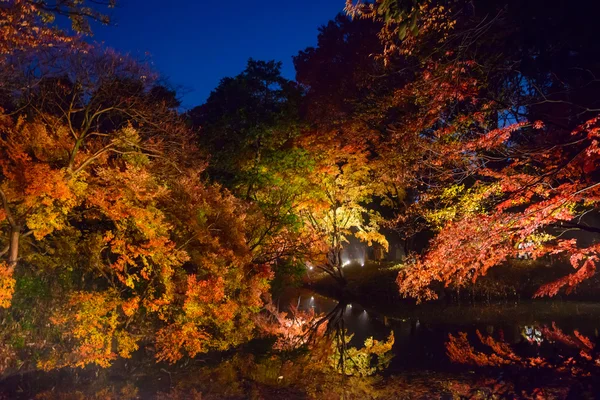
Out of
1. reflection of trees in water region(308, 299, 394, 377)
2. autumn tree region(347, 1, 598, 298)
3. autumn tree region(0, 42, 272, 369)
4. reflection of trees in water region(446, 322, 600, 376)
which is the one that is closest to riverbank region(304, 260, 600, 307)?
reflection of trees in water region(308, 299, 394, 377)

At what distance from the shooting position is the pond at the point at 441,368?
805 cm

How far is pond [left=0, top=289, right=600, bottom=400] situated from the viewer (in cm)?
805

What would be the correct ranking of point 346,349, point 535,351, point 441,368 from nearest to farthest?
point 441,368 < point 535,351 < point 346,349

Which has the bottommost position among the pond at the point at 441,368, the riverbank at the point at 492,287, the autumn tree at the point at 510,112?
the pond at the point at 441,368

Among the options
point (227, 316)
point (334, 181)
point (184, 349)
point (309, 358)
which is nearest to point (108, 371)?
point (184, 349)

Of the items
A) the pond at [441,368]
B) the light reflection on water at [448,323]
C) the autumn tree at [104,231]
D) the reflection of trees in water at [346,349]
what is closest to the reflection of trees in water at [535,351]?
the pond at [441,368]

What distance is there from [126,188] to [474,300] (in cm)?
1699

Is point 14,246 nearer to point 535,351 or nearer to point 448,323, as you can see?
point 535,351

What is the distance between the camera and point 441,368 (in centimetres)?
967

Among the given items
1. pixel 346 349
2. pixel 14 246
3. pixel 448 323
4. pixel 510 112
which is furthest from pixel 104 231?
pixel 448 323

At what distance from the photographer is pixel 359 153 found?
20.5m

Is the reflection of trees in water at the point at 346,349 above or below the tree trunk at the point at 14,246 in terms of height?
below

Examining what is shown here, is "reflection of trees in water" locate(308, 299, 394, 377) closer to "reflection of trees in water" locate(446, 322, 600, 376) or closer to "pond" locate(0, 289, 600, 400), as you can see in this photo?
"pond" locate(0, 289, 600, 400)

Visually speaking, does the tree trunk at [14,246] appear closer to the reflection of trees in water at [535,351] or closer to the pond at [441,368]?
the pond at [441,368]
